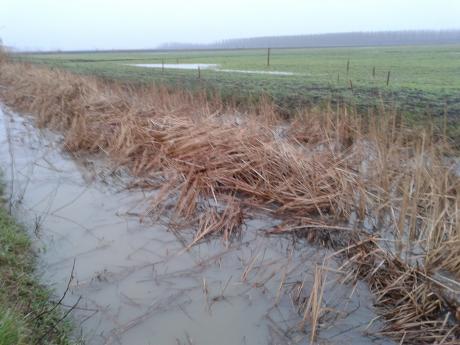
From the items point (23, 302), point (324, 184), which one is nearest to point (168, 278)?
point (23, 302)

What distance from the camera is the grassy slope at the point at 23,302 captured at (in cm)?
232

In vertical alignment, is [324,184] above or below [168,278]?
above

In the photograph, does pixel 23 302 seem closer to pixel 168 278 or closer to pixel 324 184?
pixel 168 278

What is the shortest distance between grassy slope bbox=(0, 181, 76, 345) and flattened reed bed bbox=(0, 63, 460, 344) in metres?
1.74

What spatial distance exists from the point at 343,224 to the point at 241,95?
8.23 meters

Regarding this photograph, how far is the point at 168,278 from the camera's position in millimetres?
3744

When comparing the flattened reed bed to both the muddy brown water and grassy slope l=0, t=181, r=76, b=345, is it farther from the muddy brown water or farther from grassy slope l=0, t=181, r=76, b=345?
grassy slope l=0, t=181, r=76, b=345

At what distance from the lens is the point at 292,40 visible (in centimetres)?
15662

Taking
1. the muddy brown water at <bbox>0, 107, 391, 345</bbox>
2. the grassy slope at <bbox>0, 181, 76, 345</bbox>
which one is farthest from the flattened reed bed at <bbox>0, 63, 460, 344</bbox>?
the grassy slope at <bbox>0, 181, 76, 345</bbox>

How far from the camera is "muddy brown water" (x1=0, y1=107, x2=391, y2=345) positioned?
10.0ft

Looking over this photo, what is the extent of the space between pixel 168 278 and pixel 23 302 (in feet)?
4.15

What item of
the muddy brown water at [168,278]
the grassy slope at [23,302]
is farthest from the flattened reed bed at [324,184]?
the grassy slope at [23,302]

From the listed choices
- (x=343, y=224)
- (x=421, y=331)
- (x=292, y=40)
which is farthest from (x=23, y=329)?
(x=292, y=40)

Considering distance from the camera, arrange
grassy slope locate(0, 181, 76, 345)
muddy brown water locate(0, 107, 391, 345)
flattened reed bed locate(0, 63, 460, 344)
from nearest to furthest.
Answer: grassy slope locate(0, 181, 76, 345), muddy brown water locate(0, 107, 391, 345), flattened reed bed locate(0, 63, 460, 344)
